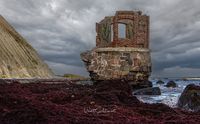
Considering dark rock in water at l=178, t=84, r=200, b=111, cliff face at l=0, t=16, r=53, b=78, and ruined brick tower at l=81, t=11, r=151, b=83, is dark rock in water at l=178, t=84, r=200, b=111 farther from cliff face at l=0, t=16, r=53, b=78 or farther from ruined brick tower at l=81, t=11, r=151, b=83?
cliff face at l=0, t=16, r=53, b=78

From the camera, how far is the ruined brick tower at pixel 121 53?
3197 cm

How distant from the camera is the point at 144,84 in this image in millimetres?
33156

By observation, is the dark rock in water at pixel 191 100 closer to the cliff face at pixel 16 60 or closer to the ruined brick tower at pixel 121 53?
the ruined brick tower at pixel 121 53

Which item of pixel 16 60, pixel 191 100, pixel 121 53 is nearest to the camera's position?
pixel 191 100

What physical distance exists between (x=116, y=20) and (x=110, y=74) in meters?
5.49

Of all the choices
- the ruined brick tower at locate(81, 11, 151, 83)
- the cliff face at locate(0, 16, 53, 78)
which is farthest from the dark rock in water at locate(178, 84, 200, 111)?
the cliff face at locate(0, 16, 53, 78)

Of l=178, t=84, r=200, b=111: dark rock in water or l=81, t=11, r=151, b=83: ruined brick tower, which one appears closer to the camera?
l=178, t=84, r=200, b=111: dark rock in water

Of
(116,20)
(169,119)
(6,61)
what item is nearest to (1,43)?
(6,61)

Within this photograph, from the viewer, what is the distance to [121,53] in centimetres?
3228

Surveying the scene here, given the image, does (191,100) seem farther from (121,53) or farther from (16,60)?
(16,60)

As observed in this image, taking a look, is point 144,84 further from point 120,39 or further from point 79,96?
point 79,96

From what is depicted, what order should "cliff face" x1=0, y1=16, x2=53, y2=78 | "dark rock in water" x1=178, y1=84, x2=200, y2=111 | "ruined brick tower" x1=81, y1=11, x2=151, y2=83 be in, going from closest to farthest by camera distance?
"dark rock in water" x1=178, y1=84, x2=200, y2=111 < "ruined brick tower" x1=81, y1=11, x2=151, y2=83 < "cliff face" x1=0, y1=16, x2=53, y2=78

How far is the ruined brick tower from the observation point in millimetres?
31969

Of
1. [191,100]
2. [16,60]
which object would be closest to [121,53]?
[191,100]
